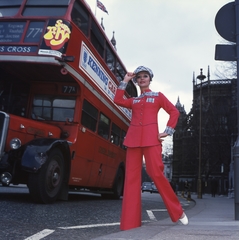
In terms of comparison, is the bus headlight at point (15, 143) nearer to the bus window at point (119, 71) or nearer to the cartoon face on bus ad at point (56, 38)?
the cartoon face on bus ad at point (56, 38)

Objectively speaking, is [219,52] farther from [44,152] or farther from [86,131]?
[86,131]

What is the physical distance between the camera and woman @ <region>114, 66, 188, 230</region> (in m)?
4.66

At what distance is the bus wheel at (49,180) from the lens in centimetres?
771

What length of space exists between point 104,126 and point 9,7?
13.3 ft

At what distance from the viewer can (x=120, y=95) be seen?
16.8 feet

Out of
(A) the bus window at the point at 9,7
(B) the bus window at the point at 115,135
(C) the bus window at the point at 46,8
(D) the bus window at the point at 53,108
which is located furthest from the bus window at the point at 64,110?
(B) the bus window at the point at 115,135

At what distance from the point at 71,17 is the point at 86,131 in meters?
2.60

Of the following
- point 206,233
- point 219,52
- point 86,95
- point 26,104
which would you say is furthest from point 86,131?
point 206,233

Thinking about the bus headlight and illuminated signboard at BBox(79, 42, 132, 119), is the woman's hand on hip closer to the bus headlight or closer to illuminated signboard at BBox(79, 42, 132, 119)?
the bus headlight

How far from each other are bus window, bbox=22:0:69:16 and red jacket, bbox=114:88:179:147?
14.4 ft

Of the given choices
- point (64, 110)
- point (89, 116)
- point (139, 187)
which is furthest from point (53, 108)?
point (139, 187)

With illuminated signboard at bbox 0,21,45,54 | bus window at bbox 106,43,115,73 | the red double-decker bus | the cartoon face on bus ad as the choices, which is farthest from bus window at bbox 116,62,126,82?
illuminated signboard at bbox 0,21,45,54

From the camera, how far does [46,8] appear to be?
879cm

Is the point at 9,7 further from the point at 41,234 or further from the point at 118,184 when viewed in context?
the point at 118,184
